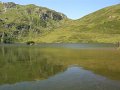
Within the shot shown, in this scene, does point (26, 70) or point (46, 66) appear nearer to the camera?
point (26, 70)


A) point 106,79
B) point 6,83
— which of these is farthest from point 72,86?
point 6,83

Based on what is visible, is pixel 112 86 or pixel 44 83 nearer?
pixel 112 86

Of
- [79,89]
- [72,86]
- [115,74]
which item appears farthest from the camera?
[115,74]

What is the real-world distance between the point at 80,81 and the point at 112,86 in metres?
7.67

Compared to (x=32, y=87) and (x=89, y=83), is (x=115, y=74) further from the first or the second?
(x=32, y=87)

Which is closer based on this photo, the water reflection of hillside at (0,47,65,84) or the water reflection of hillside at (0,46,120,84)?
the water reflection of hillside at (0,47,65,84)

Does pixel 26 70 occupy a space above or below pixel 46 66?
above

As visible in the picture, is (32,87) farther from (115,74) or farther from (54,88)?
(115,74)

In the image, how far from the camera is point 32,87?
40.8 meters

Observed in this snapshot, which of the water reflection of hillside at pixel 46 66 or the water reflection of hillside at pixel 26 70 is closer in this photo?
the water reflection of hillside at pixel 26 70

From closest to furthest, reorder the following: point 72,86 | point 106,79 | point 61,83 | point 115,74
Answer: point 72,86 < point 61,83 < point 106,79 < point 115,74

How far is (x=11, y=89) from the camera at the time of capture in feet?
129

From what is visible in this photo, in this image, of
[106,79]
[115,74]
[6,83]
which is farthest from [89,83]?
[6,83]

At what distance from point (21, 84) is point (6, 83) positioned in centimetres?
358
